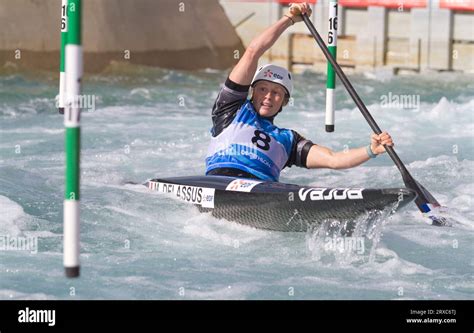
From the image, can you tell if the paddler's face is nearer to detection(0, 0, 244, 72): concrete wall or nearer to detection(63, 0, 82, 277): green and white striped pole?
detection(63, 0, 82, 277): green and white striped pole

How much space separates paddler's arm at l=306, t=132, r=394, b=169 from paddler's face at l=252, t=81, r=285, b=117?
0.39 meters

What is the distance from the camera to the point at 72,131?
17.8 feet

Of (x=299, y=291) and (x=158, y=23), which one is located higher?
(x=158, y=23)

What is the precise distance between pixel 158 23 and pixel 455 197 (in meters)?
10.8

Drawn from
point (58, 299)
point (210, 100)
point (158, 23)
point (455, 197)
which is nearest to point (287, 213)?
point (58, 299)

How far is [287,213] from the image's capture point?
7461mm

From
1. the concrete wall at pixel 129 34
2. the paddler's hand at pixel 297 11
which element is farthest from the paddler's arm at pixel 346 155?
the concrete wall at pixel 129 34

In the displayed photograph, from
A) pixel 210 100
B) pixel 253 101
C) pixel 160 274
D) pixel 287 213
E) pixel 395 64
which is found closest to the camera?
pixel 160 274

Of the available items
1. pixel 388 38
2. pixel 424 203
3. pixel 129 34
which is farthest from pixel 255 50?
pixel 129 34

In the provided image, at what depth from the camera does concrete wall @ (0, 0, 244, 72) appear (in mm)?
17531

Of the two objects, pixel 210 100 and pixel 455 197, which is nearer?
pixel 455 197

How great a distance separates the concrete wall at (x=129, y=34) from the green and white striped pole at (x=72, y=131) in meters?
12.2

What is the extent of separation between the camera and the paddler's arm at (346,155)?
23.9 feet

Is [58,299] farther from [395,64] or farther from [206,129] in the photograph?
[395,64]
